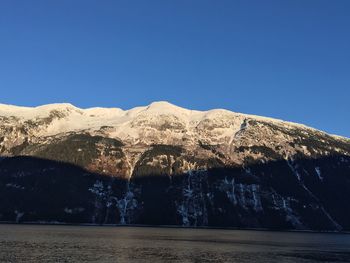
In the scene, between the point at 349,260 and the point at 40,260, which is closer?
the point at 40,260

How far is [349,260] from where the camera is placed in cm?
12519

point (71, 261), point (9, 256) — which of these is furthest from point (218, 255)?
point (9, 256)

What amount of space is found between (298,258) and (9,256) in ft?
216

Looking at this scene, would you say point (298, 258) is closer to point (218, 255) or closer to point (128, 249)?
point (218, 255)

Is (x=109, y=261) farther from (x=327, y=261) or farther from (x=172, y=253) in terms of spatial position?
(x=327, y=261)

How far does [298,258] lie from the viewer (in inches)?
4958

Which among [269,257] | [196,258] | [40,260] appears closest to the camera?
[40,260]

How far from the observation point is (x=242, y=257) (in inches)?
4806

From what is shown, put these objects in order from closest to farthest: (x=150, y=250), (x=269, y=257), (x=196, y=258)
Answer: (x=196, y=258) < (x=269, y=257) < (x=150, y=250)

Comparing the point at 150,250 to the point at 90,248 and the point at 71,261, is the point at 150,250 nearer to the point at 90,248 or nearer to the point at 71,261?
the point at 90,248

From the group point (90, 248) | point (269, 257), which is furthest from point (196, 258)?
point (90, 248)

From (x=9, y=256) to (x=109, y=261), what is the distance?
19.8 m

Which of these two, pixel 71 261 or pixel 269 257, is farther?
pixel 269 257

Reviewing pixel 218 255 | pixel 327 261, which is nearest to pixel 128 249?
pixel 218 255
